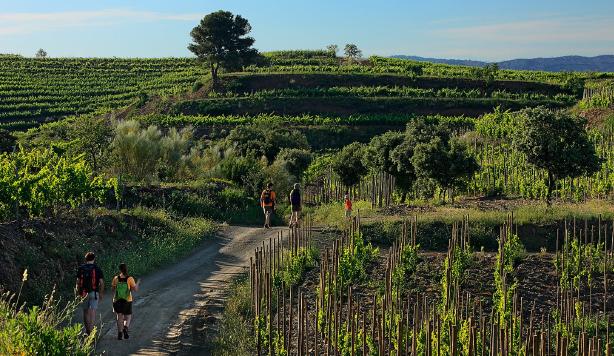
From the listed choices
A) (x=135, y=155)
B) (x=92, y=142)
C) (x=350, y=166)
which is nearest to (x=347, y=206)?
(x=350, y=166)

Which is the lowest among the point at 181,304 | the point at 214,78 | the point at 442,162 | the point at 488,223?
the point at 181,304

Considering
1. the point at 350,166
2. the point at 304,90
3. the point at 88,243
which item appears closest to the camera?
the point at 88,243

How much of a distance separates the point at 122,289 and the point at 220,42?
209ft

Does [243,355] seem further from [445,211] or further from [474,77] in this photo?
[474,77]

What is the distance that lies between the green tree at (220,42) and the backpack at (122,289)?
62.1m

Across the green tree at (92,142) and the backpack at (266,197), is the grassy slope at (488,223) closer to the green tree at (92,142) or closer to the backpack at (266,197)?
the backpack at (266,197)

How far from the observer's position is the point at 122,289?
511 inches

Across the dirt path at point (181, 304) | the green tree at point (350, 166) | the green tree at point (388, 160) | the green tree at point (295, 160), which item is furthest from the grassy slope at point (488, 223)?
the green tree at point (295, 160)

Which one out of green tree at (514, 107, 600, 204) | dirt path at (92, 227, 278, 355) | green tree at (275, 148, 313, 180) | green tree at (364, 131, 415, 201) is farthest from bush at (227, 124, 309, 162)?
dirt path at (92, 227, 278, 355)

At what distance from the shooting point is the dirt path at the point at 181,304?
13008 mm

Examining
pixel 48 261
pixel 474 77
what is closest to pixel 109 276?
pixel 48 261

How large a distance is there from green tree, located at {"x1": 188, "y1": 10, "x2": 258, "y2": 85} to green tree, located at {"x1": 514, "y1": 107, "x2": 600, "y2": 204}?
53.3 meters

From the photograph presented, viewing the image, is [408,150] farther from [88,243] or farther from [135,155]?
[88,243]

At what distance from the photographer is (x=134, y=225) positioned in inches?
837
